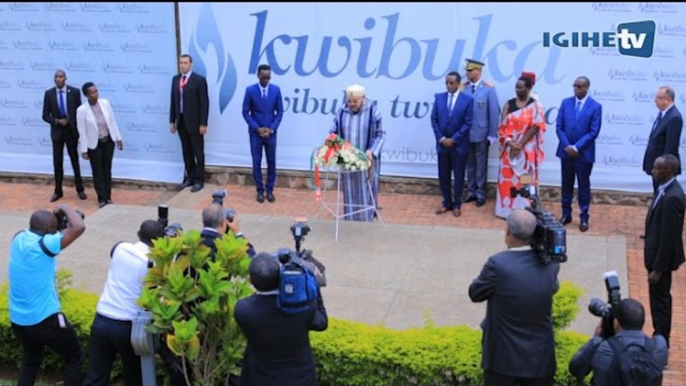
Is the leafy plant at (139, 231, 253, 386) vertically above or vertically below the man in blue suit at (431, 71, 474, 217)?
below

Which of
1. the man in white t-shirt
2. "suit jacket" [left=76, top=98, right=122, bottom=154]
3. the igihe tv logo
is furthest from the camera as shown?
"suit jacket" [left=76, top=98, right=122, bottom=154]

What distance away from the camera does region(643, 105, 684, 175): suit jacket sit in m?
9.66

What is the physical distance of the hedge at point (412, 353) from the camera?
6250 millimetres

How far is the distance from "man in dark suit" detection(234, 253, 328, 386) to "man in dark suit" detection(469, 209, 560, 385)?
1.15m

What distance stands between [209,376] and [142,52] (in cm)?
772

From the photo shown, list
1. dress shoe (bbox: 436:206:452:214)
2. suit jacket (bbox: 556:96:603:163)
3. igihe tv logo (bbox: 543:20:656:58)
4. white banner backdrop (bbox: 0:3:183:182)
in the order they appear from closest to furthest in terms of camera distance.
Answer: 1. suit jacket (bbox: 556:96:603:163)
2. igihe tv logo (bbox: 543:20:656:58)
3. dress shoe (bbox: 436:206:452:214)
4. white banner backdrop (bbox: 0:3:183:182)

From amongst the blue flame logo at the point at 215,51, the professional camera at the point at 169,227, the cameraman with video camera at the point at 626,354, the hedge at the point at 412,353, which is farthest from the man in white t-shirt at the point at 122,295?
the blue flame logo at the point at 215,51

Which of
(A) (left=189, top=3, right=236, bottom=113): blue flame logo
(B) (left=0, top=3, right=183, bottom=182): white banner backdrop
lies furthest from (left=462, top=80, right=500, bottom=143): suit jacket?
(B) (left=0, top=3, right=183, bottom=182): white banner backdrop

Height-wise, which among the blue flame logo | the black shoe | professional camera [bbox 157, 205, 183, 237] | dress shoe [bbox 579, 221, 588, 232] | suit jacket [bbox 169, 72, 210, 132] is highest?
the blue flame logo

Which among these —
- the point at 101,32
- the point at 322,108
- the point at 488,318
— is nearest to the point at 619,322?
the point at 488,318

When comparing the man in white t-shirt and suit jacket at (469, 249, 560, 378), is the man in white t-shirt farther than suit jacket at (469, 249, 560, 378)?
Yes

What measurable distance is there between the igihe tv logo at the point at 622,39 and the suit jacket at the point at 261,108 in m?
3.73

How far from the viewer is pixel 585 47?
1119 centimetres

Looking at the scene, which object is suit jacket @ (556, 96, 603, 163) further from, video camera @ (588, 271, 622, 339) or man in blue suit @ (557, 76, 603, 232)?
video camera @ (588, 271, 622, 339)
